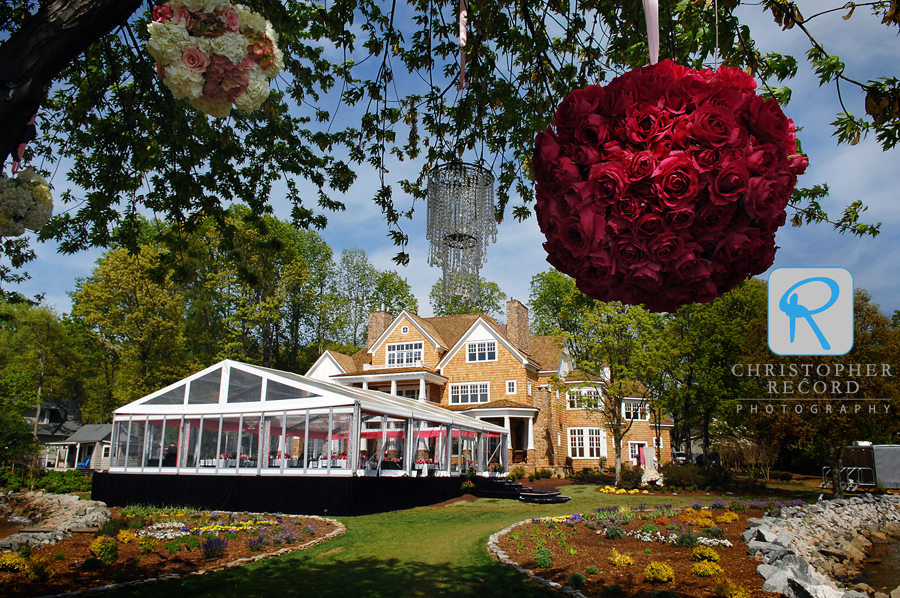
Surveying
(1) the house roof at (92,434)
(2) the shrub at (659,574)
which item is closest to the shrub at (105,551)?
(2) the shrub at (659,574)

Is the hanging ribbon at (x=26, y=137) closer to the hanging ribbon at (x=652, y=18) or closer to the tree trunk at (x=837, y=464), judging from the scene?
the hanging ribbon at (x=652, y=18)

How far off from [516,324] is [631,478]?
477 inches

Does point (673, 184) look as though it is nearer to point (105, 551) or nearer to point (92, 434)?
point (105, 551)

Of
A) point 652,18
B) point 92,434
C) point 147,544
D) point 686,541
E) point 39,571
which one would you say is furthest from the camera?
point 92,434

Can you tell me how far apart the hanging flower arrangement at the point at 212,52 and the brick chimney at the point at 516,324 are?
30061 millimetres

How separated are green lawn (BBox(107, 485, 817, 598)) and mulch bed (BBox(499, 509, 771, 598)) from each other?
55 centimetres

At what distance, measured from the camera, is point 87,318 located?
32.5 meters

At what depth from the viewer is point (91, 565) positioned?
7.20 metres

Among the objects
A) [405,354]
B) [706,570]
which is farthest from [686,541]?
[405,354]

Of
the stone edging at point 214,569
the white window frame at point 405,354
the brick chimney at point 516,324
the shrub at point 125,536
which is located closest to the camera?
the stone edging at point 214,569

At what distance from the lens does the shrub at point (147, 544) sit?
8.27 meters

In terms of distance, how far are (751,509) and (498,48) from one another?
13.5 m

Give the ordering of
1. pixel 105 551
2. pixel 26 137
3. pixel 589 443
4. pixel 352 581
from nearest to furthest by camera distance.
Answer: pixel 26 137 → pixel 352 581 → pixel 105 551 → pixel 589 443

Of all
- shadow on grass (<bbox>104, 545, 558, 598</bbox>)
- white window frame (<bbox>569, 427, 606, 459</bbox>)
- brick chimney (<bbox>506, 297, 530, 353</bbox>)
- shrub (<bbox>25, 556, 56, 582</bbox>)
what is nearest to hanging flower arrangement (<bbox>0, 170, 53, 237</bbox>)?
shadow on grass (<bbox>104, 545, 558, 598</bbox>)
